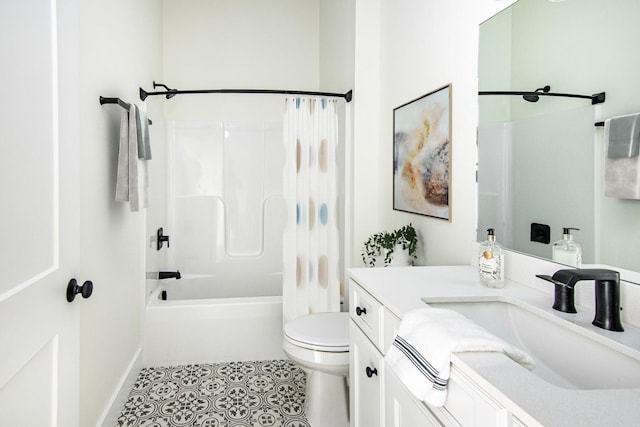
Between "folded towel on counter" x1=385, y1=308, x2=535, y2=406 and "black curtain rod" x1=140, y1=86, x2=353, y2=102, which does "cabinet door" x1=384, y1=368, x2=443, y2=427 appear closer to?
"folded towel on counter" x1=385, y1=308, x2=535, y2=406

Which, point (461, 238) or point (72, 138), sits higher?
point (72, 138)

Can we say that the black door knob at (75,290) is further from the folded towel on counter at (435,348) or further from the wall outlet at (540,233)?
the wall outlet at (540,233)

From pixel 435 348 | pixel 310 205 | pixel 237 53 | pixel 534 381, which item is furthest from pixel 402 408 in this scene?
pixel 237 53

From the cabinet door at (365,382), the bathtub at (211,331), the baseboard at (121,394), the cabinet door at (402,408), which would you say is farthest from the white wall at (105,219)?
the cabinet door at (402,408)

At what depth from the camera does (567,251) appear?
3.68ft

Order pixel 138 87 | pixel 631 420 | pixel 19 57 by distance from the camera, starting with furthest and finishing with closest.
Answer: pixel 138 87
pixel 19 57
pixel 631 420

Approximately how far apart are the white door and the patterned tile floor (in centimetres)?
108

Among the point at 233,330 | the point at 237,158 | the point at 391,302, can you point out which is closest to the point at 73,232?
the point at 391,302

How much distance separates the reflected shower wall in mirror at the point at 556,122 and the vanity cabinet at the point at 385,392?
21.1 inches

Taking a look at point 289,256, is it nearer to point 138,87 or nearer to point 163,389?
point 163,389

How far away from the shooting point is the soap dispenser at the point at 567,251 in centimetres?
109

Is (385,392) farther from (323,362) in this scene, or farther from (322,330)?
(322,330)

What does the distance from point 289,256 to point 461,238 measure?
3.93ft

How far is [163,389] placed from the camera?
91.1 inches
